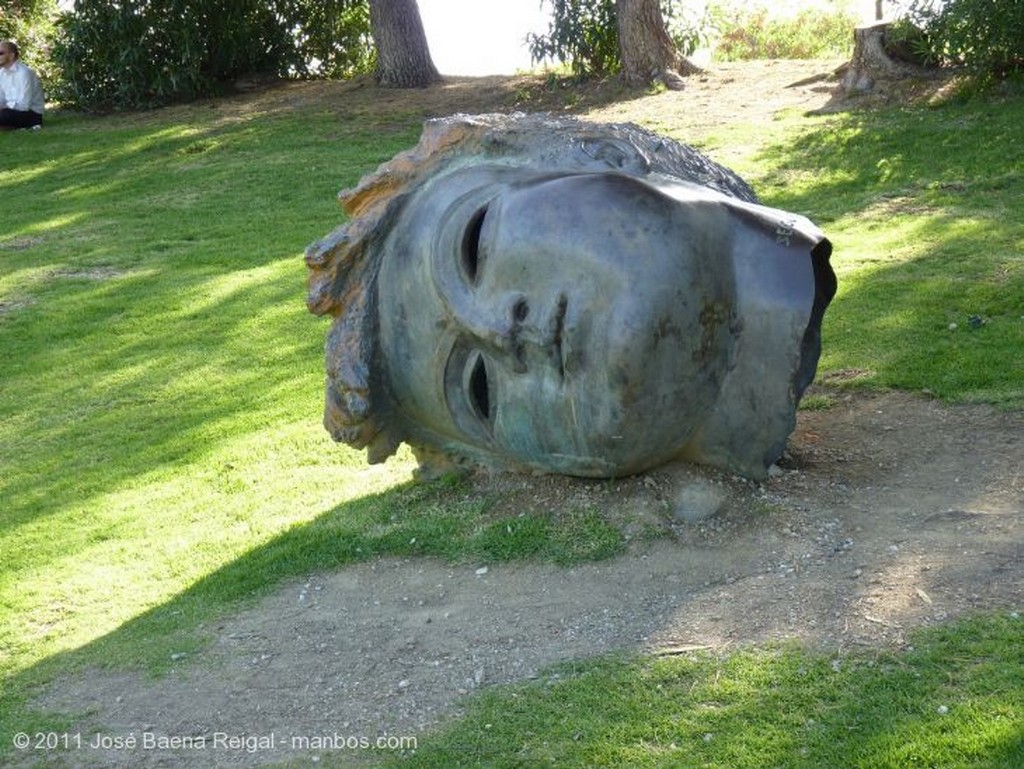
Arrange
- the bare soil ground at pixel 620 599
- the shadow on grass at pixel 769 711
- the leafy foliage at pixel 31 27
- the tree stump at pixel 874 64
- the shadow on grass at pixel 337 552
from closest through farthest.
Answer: the shadow on grass at pixel 769 711
the bare soil ground at pixel 620 599
the shadow on grass at pixel 337 552
the tree stump at pixel 874 64
the leafy foliage at pixel 31 27

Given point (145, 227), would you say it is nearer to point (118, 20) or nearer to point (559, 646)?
point (118, 20)

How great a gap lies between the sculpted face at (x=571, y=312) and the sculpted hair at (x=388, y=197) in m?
0.19

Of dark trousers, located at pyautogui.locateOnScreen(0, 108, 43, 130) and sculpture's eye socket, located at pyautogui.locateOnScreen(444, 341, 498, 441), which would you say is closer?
sculpture's eye socket, located at pyautogui.locateOnScreen(444, 341, 498, 441)

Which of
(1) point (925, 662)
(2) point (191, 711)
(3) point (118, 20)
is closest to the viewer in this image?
(1) point (925, 662)

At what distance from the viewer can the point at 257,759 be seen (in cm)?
462

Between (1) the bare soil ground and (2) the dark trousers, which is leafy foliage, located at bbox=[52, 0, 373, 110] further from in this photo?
(1) the bare soil ground

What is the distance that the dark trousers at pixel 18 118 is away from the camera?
18594 millimetres

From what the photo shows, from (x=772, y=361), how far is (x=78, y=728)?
2903mm

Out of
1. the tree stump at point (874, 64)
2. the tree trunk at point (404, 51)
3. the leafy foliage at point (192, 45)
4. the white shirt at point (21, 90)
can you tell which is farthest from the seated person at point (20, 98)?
the tree stump at point (874, 64)

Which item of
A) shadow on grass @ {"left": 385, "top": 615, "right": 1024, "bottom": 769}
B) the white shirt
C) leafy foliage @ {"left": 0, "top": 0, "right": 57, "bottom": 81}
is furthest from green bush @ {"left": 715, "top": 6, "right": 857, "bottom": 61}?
shadow on grass @ {"left": 385, "top": 615, "right": 1024, "bottom": 769}

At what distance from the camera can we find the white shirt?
1847 centimetres

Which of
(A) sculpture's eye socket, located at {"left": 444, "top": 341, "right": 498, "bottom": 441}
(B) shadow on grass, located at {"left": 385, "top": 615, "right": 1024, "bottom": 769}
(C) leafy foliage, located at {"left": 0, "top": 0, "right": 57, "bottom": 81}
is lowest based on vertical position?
(B) shadow on grass, located at {"left": 385, "top": 615, "right": 1024, "bottom": 769}

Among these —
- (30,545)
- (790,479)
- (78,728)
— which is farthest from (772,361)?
(30,545)

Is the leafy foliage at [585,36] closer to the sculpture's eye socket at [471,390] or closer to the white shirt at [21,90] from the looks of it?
the white shirt at [21,90]
